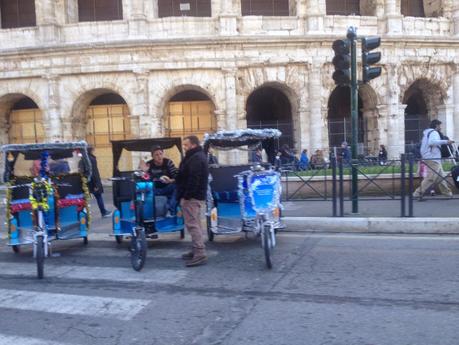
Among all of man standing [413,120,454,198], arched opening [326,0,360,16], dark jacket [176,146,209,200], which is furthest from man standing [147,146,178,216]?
arched opening [326,0,360,16]

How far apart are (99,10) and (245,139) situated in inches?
610

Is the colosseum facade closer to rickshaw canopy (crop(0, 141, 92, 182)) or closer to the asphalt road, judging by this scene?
rickshaw canopy (crop(0, 141, 92, 182))

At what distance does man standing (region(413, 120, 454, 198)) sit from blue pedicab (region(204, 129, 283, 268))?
4.19 m

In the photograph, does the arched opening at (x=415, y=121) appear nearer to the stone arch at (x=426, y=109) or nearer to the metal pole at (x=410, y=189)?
the stone arch at (x=426, y=109)

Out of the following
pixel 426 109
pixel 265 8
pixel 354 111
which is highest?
pixel 265 8

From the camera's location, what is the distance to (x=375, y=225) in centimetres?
812

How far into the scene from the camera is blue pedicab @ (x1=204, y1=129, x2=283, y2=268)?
6375mm

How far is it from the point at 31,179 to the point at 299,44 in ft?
47.1

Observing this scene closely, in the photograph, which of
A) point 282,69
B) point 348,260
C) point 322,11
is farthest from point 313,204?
point 322,11

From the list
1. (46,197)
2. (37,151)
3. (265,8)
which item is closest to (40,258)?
(46,197)

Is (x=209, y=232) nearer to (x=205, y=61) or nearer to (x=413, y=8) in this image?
(x=205, y=61)

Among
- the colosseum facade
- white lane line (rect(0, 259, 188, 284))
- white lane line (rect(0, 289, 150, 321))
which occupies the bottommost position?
white lane line (rect(0, 259, 188, 284))

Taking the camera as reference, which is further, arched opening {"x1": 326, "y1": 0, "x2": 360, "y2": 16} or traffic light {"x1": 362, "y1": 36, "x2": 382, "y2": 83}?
arched opening {"x1": 326, "y1": 0, "x2": 360, "y2": 16}

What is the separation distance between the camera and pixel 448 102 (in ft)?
68.2
